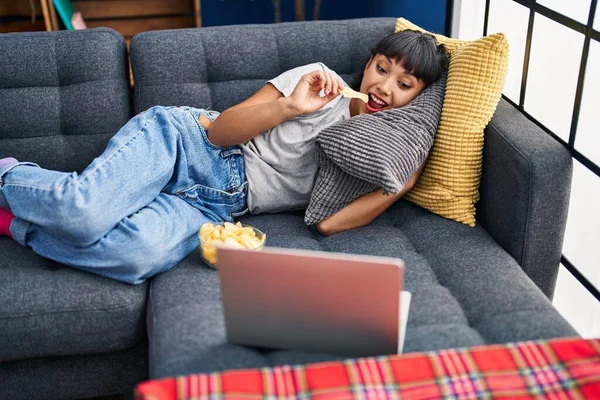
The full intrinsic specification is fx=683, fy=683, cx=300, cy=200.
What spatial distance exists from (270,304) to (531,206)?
735 millimetres

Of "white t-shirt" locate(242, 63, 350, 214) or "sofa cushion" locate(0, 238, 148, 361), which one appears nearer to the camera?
"sofa cushion" locate(0, 238, 148, 361)

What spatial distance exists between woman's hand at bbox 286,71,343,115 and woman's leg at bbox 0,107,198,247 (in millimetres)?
320

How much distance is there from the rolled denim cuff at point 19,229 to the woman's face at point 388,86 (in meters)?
0.94

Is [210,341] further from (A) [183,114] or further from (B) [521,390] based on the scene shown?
(A) [183,114]

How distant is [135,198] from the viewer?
1667mm

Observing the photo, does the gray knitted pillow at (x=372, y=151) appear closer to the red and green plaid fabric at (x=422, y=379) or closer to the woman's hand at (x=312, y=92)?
the woman's hand at (x=312, y=92)

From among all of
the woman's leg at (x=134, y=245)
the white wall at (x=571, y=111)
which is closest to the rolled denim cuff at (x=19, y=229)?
the woman's leg at (x=134, y=245)

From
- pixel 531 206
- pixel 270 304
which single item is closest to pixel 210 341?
pixel 270 304

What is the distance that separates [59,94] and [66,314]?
762mm

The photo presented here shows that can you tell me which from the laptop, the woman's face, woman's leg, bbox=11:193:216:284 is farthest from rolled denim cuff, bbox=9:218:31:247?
the woman's face

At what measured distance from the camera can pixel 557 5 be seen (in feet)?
6.03

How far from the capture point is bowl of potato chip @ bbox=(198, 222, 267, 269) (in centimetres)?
159

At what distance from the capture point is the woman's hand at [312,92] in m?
1.76

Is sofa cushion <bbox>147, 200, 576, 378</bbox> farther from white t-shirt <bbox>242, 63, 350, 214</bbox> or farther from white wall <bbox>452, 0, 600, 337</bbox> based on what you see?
white wall <bbox>452, 0, 600, 337</bbox>
